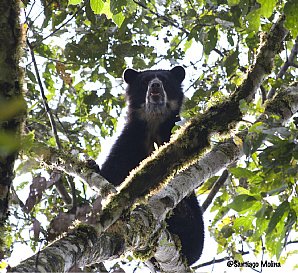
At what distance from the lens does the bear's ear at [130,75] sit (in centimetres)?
920

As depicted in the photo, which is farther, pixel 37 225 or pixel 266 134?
pixel 266 134

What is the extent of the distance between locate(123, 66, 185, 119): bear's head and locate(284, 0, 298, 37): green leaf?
16.7ft

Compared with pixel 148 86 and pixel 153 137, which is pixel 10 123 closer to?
pixel 153 137

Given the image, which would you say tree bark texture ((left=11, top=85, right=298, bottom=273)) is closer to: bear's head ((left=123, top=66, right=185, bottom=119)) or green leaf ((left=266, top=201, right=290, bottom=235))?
green leaf ((left=266, top=201, right=290, bottom=235))

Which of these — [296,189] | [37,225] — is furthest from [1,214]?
[296,189]

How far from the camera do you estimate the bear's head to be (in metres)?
8.98

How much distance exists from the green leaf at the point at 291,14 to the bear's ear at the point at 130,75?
17.7ft

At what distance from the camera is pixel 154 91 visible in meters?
9.01

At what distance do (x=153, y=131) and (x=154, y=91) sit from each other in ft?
2.11

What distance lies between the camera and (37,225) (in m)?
2.37

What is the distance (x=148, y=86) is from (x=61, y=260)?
6745 millimetres

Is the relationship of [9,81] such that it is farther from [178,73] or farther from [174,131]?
[178,73]

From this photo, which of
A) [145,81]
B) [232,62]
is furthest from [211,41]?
[145,81]

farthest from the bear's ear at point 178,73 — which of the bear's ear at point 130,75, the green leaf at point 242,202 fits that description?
the green leaf at point 242,202
